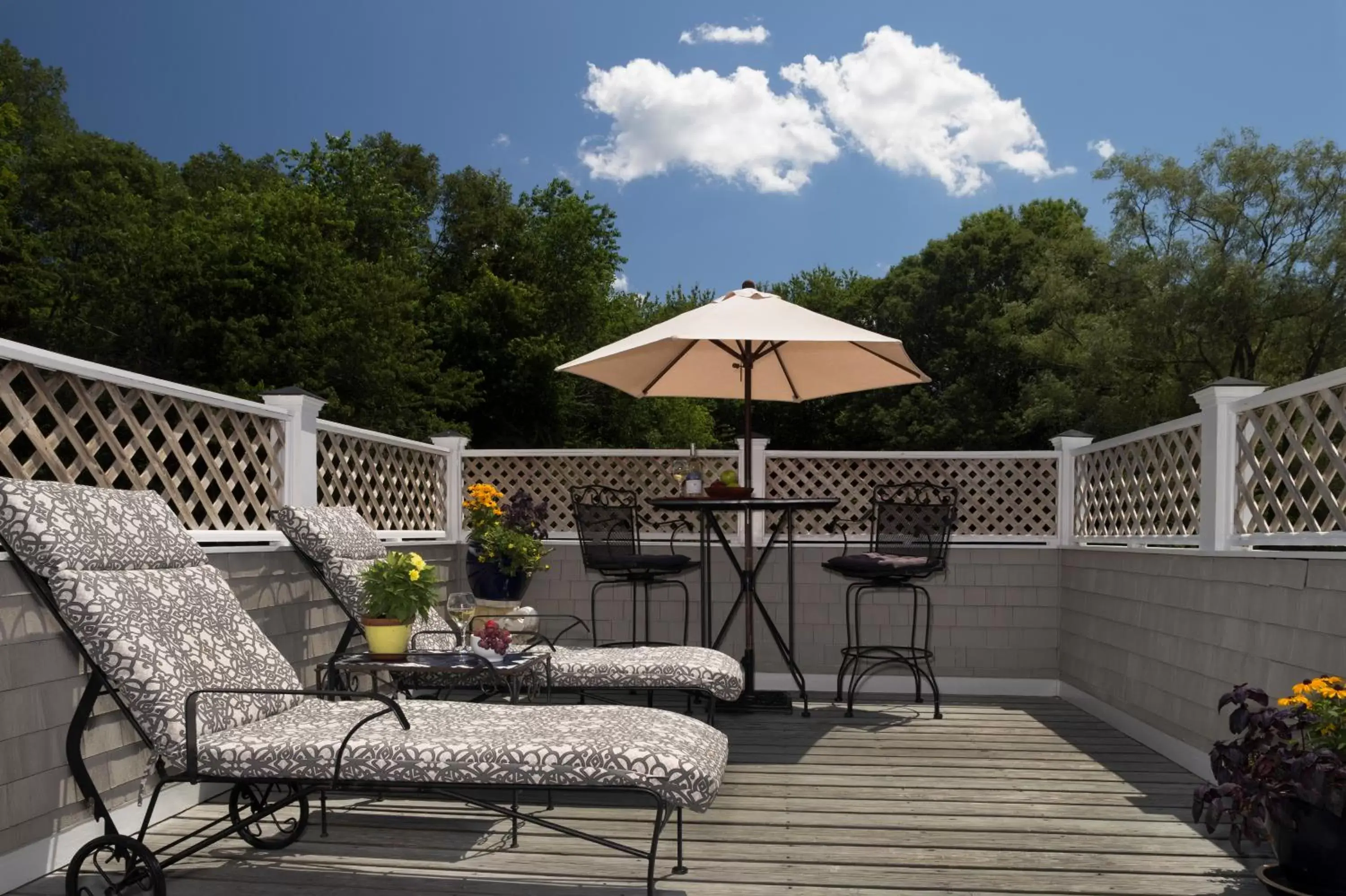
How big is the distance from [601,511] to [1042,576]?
A: 2.85m

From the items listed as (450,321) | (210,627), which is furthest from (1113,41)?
(210,627)

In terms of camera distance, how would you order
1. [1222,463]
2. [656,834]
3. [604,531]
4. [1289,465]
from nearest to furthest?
[656,834] < [1289,465] < [1222,463] < [604,531]

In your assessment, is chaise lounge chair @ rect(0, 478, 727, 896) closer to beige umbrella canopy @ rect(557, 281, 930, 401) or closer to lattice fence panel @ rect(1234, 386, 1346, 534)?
lattice fence panel @ rect(1234, 386, 1346, 534)

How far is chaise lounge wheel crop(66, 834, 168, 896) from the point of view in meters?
2.41

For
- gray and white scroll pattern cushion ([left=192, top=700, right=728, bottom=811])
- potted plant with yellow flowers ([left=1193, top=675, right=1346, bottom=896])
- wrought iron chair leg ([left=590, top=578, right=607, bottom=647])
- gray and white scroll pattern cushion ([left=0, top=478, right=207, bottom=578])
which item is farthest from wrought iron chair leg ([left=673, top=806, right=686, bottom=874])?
wrought iron chair leg ([left=590, top=578, right=607, bottom=647])

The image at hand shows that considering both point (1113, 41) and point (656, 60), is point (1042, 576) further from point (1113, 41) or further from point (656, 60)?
point (656, 60)

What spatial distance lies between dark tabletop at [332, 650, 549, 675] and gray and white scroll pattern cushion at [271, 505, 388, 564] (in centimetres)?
51

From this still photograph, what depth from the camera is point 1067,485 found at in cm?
663

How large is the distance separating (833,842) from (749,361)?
9.60 feet

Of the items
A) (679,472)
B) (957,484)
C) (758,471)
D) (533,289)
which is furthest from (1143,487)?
(533,289)

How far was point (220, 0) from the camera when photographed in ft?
85.3

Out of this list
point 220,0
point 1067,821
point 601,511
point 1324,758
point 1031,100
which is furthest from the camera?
point 1031,100

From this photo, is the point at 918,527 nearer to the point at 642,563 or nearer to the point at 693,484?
the point at 693,484

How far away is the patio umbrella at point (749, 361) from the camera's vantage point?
5.00 m
